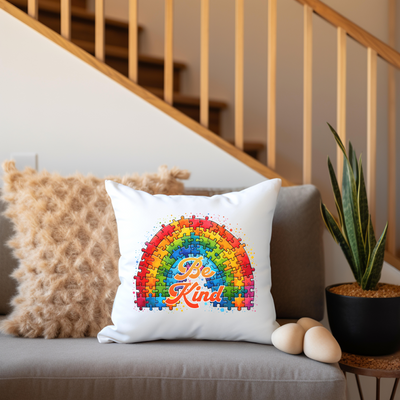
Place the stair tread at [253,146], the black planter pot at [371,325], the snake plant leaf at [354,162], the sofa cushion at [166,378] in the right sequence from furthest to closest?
the stair tread at [253,146] < the snake plant leaf at [354,162] < the black planter pot at [371,325] < the sofa cushion at [166,378]

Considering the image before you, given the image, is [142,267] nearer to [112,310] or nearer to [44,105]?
[112,310]

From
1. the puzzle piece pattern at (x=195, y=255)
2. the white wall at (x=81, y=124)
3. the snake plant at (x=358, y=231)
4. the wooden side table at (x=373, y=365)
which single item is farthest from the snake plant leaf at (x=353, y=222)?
the white wall at (x=81, y=124)

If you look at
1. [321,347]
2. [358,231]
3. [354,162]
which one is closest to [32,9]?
[354,162]

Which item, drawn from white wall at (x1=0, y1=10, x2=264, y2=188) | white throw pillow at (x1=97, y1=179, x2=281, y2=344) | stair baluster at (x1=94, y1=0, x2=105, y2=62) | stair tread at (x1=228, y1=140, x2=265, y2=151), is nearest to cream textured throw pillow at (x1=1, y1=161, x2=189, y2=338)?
white throw pillow at (x1=97, y1=179, x2=281, y2=344)

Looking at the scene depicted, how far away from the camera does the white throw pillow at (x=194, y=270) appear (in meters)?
0.86

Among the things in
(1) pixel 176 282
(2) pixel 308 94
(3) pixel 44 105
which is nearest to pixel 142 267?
(1) pixel 176 282

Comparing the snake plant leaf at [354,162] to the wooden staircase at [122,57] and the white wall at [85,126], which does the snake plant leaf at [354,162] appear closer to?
the white wall at [85,126]

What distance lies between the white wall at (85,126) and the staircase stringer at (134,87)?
2 centimetres

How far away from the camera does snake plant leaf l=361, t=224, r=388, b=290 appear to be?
981 mm

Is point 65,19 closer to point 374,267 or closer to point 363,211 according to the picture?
point 363,211

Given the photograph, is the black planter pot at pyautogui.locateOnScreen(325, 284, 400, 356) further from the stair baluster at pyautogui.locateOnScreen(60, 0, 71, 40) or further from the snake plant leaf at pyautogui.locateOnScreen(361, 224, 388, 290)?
the stair baluster at pyautogui.locateOnScreen(60, 0, 71, 40)

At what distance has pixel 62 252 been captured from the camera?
99cm

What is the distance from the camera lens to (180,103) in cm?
207

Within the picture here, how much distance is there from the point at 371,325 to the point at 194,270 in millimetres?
507
